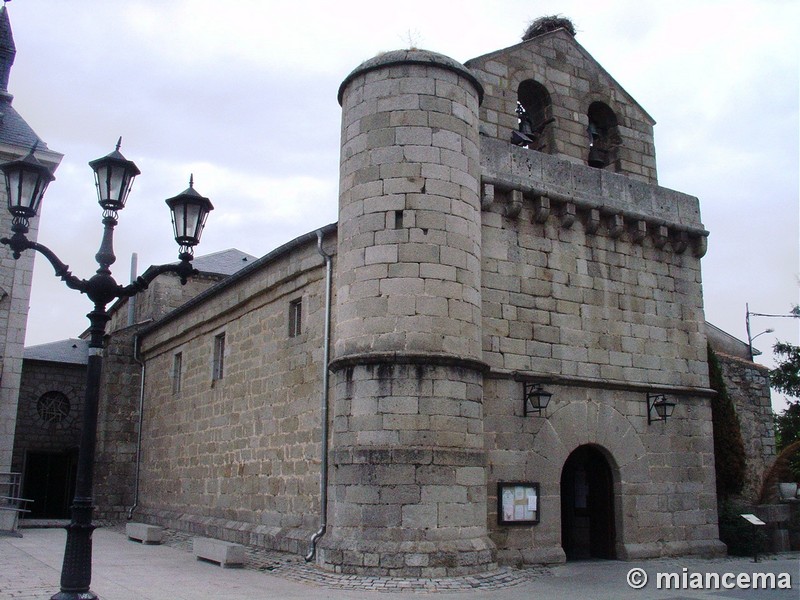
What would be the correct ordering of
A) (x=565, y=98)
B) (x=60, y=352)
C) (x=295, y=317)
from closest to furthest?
1. (x=295, y=317)
2. (x=565, y=98)
3. (x=60, y=352)

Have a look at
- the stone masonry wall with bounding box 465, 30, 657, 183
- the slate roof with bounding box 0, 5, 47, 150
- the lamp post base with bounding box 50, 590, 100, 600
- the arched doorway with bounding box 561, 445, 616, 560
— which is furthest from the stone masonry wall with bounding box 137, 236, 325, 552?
the slate roof with bounding box 0, 5, 47, 150

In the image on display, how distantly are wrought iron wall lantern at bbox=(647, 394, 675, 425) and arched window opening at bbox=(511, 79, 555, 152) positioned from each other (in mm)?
4903

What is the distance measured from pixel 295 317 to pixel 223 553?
433 cm

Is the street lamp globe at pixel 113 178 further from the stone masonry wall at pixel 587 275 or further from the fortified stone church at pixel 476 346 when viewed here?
the stone masonry wall at pixel 587 275

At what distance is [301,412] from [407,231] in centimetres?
389

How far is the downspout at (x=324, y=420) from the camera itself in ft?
38.0

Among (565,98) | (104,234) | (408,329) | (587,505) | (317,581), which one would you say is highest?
(565,98)

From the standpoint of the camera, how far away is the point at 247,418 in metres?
15.5

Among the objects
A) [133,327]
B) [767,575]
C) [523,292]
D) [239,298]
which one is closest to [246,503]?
[239,298]

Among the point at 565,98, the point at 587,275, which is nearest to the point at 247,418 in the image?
the point at 587,275

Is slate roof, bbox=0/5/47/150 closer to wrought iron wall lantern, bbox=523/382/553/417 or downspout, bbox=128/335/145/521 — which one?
downspout, bbox=128/335/145/521

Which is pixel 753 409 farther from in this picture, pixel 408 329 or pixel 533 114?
pixel 408 329

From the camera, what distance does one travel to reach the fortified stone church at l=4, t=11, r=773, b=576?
10.8 metres

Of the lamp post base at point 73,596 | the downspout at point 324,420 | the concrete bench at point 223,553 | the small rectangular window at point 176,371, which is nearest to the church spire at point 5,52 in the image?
the small rectangular window at point 176,371
